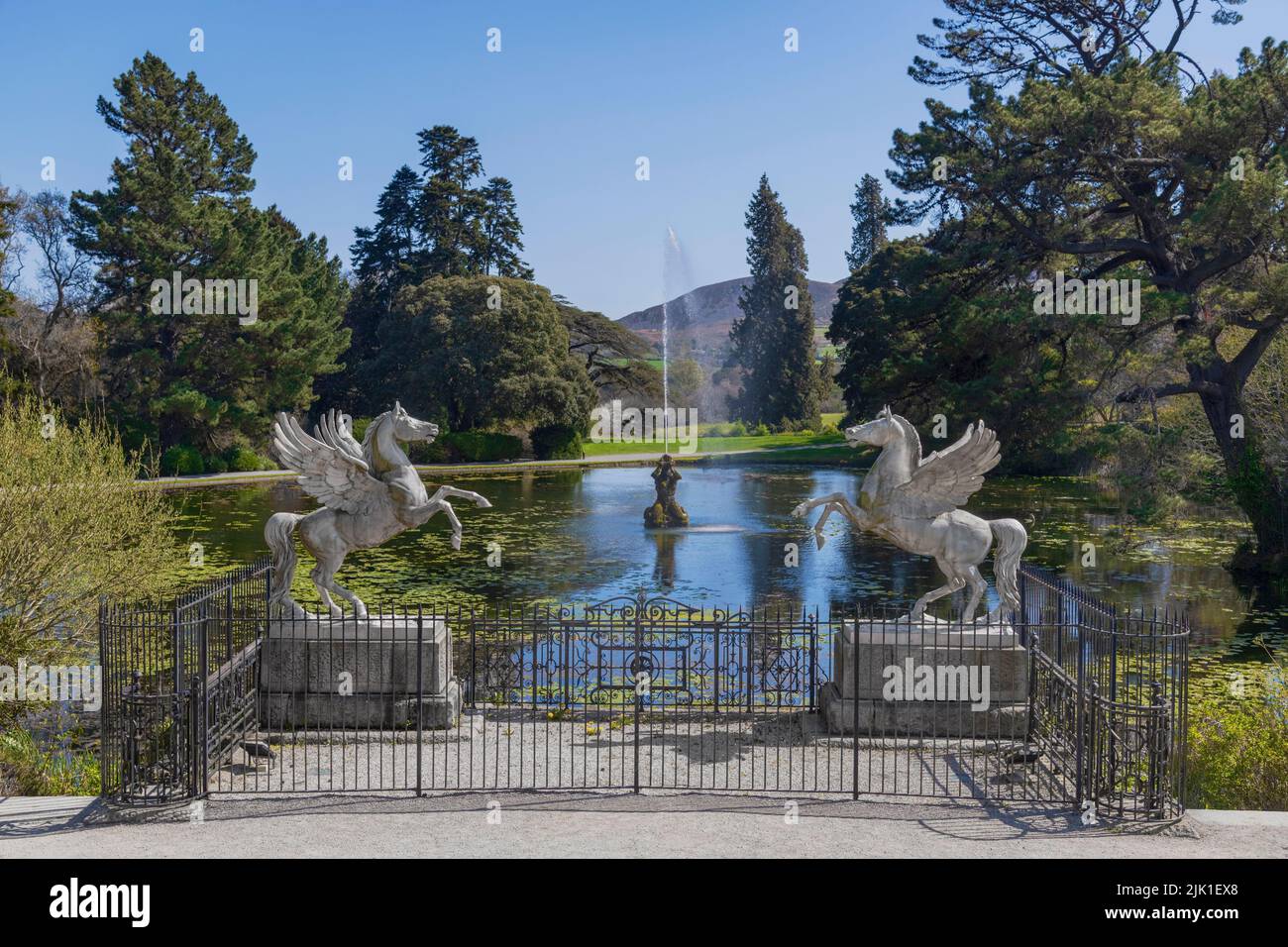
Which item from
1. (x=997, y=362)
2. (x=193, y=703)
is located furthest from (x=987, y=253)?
(x=193, y=703)

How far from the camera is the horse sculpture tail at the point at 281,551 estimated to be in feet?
37.6

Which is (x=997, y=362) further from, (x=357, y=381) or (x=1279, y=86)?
(x=357, y=381)

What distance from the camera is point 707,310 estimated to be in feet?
589

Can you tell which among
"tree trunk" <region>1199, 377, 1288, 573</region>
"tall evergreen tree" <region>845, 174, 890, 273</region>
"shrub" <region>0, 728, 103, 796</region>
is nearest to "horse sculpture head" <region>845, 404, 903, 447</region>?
"shrub" <region>0, 728, 103, 796</region>

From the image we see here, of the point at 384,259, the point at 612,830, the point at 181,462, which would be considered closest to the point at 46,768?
the point at 612,830

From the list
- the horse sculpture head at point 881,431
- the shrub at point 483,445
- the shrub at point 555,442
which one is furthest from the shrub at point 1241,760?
the shrub at point 555,442

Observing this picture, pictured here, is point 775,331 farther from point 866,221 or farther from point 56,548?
point 56,548

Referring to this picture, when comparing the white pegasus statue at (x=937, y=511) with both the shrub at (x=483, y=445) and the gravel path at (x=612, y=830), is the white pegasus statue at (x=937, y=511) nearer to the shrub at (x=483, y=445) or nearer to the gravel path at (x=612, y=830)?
the gravel path at (x=612, y=830)

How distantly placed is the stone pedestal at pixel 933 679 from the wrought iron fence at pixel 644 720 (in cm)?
2

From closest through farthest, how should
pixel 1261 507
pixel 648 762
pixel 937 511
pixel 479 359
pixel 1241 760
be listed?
pixel 648 762
pixel 1241 760
pixel 937 511
pixel 1261 507
pixel 479 359

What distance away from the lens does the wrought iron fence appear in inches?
362

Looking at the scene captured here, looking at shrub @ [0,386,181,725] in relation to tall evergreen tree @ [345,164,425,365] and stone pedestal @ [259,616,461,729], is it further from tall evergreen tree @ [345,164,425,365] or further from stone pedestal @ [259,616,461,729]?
tall evergreen tree @ [345,164,425,365]

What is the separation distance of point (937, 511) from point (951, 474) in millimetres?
405

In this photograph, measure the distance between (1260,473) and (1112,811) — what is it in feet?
55.0
